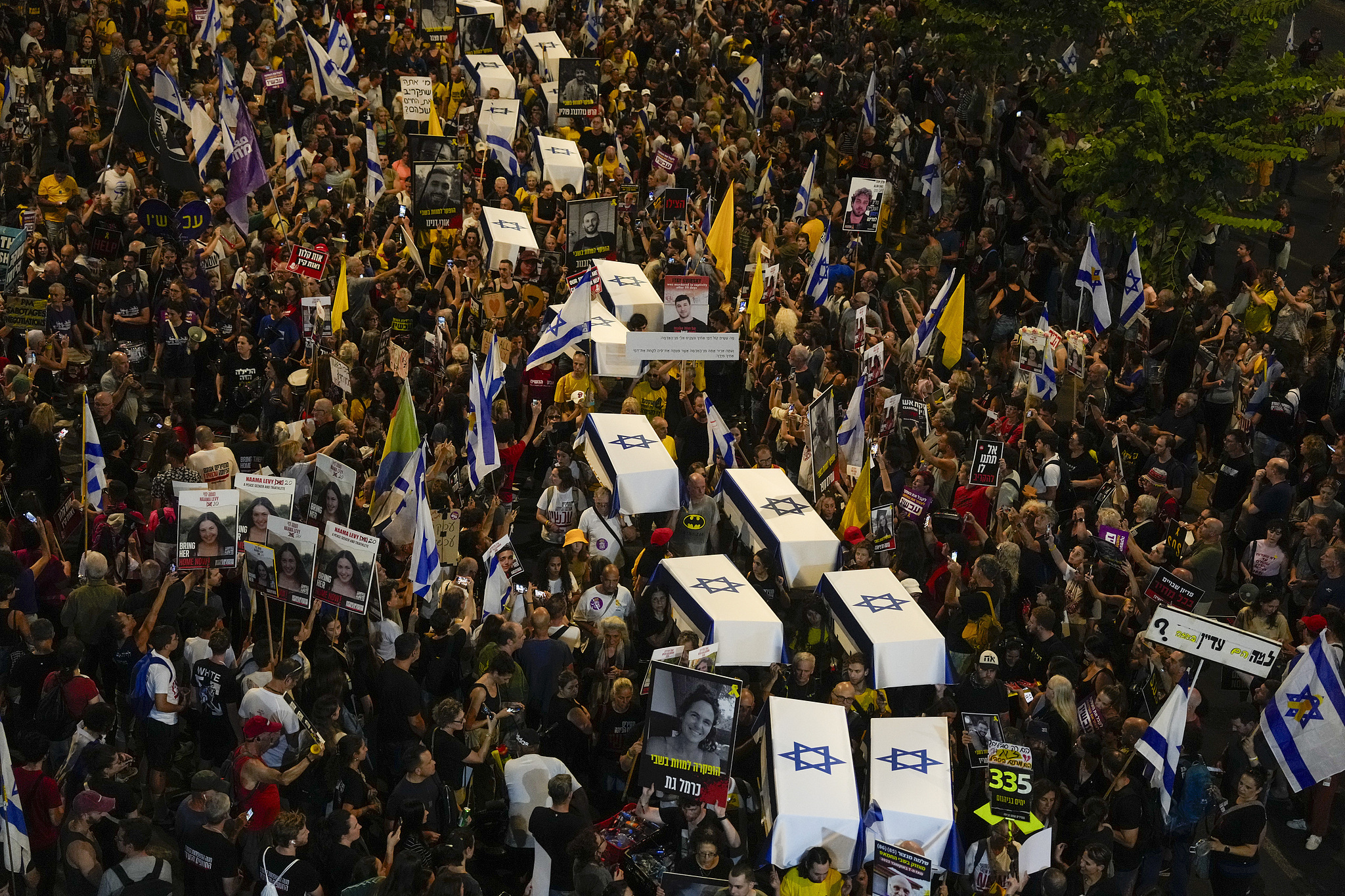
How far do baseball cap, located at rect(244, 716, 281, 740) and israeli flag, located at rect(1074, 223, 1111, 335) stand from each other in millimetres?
11801

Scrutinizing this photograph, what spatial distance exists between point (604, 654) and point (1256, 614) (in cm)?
553

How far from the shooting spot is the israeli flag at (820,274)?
754 inches

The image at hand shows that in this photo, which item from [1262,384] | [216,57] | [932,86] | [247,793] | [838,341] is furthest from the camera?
[932,86]

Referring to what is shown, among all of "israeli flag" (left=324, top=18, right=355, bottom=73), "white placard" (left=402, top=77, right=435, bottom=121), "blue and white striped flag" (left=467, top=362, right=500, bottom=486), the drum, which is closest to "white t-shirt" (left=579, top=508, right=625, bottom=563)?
"blue and white striped flag" (left=467, top=362, right=500, bottom=486)

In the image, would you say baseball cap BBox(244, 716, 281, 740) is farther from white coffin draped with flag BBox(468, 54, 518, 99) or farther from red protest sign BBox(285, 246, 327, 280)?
white coffin draped with flag BBox(468, 54, 518, 99)

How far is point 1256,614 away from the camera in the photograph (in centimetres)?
1304

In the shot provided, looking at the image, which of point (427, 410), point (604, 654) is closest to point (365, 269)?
point (427, 410)

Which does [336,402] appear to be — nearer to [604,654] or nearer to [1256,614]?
[604,654]

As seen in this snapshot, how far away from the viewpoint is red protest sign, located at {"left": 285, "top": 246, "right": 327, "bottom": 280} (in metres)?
17.2

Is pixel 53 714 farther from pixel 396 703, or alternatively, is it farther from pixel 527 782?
pixel 527 782

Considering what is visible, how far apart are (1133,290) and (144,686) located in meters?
12.9

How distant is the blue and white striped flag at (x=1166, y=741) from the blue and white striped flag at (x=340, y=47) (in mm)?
18484

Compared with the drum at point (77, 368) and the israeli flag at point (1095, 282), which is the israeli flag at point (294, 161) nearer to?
the drum at point (77, 368)

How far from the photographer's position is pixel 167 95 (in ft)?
70.5
